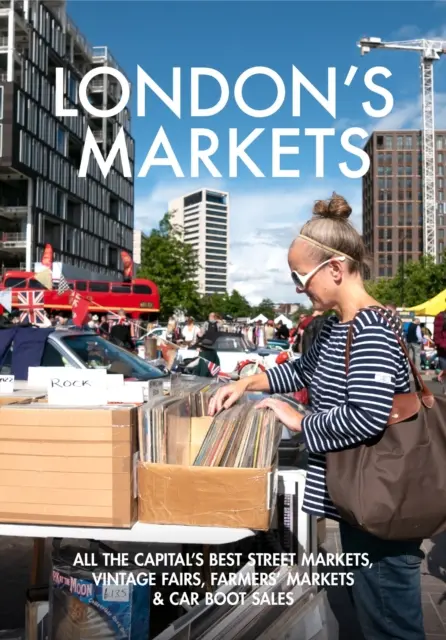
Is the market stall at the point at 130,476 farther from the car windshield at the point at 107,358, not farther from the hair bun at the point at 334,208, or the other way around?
the car windshield at the point at 107,358

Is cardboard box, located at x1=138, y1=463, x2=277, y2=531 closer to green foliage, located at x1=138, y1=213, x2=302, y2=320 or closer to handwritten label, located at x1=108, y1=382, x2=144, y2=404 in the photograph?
handwritten label, located at x1=108, y1=382, x2=144, y2=404

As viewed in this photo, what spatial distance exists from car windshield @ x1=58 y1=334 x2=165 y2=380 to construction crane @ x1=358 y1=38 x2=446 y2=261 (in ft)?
301

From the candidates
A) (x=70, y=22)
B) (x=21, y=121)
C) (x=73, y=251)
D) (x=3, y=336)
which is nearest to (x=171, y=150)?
(x=3, y=336)

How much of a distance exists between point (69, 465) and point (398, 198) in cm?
14627

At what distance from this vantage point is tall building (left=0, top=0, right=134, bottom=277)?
190 ft

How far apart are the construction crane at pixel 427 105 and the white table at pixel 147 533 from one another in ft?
317

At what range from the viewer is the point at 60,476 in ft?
8.00

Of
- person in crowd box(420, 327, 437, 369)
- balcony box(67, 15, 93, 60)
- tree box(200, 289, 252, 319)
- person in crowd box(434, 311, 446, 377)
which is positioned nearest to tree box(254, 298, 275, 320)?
tree box(200, 289, 252, 319)

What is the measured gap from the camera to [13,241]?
59.8 metres

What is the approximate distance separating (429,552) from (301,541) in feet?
8.15

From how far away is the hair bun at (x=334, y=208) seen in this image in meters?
2.42

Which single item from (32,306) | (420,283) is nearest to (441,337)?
(32,306)

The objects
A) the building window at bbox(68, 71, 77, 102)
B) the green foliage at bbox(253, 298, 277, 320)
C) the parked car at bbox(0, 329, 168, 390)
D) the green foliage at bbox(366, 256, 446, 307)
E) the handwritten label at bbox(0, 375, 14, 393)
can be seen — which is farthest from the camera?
the green foliage at bbox(253, 298, 277, 320)

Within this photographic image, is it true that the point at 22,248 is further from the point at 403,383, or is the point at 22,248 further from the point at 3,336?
the point at 403,383
